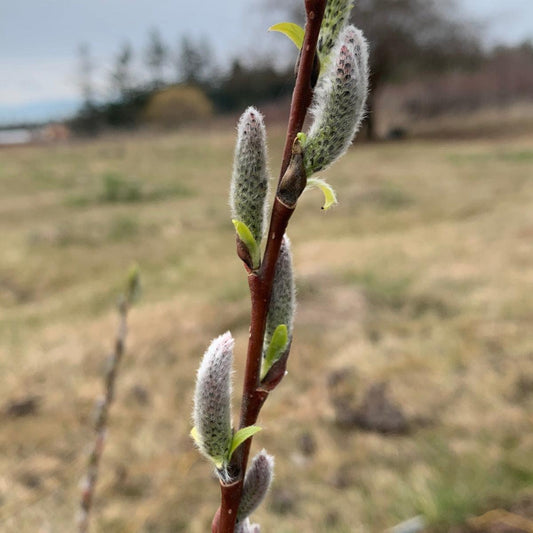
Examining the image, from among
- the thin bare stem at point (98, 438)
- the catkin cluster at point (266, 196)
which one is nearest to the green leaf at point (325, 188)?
the catkin cluster at point (266, 196)

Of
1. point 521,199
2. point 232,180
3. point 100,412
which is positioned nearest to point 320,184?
point 232,180

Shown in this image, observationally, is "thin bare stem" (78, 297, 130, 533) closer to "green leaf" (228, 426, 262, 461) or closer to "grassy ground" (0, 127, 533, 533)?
"green leaf" (228, 426, 262, 461)

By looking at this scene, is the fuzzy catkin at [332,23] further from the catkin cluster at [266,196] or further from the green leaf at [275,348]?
the green leaf at [275,348]

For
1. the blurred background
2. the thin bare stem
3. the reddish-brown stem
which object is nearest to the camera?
the reddish-brown stem

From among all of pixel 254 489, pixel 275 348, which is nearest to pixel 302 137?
pixel 275 348

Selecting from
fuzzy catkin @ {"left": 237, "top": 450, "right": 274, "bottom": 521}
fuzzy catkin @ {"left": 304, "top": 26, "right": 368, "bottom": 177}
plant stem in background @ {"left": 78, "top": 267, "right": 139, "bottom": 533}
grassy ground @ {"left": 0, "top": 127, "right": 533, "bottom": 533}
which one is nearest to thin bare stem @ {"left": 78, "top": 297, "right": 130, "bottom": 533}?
plant stem in background @ {"left": 78, "top": 267, "right": 139, "bottom": 533}

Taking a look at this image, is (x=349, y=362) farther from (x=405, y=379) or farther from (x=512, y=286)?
(x=512, y=286)

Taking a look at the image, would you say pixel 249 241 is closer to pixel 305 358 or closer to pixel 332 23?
pixel 332 23

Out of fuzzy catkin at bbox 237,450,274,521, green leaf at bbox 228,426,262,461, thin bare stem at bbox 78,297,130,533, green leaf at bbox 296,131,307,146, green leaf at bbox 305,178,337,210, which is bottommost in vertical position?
thin bare stem at bbox 78,297,130,533
